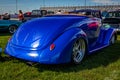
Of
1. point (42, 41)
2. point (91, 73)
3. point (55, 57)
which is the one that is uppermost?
point (42, 41)

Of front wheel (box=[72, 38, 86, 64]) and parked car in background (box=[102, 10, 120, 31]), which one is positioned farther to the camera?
parked car in background (box=[102, 10, 120, 31])

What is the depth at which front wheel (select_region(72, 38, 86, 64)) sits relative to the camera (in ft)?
19.0

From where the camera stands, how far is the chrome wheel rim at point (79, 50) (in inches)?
230

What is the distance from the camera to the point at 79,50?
6.07 metres

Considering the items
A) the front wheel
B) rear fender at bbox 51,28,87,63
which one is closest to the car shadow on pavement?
the front wheel

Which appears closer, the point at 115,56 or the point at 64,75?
the point at 64,75

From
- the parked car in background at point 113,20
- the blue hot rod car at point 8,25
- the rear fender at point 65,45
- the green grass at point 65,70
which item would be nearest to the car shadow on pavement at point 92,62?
the green grass at point 65,70

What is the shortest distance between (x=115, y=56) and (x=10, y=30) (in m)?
8.09

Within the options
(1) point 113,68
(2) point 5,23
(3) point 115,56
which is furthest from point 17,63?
(2) point 5,23

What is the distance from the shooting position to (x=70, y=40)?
548 cm

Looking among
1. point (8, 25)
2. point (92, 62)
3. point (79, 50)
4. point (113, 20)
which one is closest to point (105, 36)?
point (92, 62)

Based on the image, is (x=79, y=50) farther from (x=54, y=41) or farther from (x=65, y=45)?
(x=54, y=41)

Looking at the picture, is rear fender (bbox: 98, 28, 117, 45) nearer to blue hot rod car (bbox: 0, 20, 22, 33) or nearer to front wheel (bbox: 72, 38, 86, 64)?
front wheel (bbox: 72, 38, 86, 64)

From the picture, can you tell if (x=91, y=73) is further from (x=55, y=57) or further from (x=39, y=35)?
(x=39, y=35)
